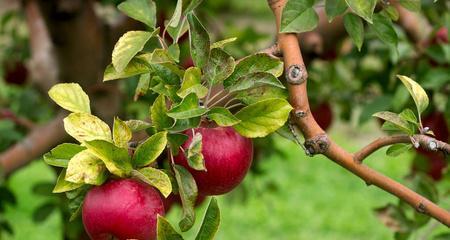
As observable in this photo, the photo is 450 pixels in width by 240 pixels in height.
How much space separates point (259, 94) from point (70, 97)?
0.55 ft

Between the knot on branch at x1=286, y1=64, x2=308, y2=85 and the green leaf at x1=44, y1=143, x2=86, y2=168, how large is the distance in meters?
0.19

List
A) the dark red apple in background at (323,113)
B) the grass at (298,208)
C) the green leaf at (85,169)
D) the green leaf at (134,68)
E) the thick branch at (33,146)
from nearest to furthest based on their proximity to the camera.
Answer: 1. the green leaf at (85,169)
2. the green leaf at (134,68)
3. the thick branch at (33,146)
4. the dark red apple in background at (323,113)
5. the grass at (298,208)

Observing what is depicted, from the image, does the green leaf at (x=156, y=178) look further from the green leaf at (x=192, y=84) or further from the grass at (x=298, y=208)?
the grass at (x=298, y=208)

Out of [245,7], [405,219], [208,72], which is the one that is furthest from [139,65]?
[245,7]

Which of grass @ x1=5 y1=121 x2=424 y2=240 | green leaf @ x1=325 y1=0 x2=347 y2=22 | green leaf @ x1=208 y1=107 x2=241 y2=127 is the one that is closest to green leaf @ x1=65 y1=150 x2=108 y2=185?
green leaf @ x1=208 y1=107 x2=241 y2=127

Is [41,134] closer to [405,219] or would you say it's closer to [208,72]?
[405,219]

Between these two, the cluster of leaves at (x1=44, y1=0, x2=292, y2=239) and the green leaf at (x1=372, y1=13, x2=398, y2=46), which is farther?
the green leaf at (x1=372, y1=13, x2=398, y2=46)

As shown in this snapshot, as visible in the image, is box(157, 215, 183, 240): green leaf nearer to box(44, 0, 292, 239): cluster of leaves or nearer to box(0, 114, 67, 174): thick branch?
box(44, 0, 292, 239): cluster of leaves

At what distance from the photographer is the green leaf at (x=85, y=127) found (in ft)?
2.43

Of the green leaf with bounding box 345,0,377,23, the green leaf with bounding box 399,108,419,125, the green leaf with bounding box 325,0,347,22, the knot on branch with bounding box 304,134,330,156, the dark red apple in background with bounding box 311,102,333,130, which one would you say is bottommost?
the dark red apple in background with bounding box 311,102,333,130

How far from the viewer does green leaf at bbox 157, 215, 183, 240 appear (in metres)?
0.71

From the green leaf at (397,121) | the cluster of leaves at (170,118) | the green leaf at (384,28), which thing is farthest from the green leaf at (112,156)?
the green leaf at (384,28)

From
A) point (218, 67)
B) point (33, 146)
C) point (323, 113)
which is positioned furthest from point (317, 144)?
point (323, 113)

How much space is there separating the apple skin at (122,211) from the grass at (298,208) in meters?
2.63
